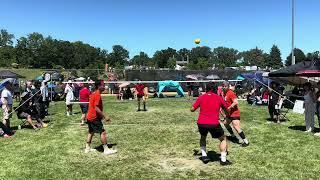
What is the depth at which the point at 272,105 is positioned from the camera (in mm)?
18047

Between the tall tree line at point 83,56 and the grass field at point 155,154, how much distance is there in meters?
96.0

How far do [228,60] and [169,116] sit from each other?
156406 mm

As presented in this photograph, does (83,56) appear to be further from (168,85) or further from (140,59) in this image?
(168,85)

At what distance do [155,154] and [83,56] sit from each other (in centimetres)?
14263

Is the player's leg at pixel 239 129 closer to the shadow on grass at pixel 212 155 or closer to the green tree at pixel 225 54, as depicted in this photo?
the shadow on grass at pixel 212 155

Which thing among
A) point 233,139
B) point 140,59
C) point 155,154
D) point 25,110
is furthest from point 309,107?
point 140,59

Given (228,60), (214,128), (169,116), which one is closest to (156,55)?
(228,60)

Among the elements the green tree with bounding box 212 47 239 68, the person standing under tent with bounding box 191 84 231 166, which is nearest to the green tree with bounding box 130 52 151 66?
the green tree with bounding box 212 47 239 68

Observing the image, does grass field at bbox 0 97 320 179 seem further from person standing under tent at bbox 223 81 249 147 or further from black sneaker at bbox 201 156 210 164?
person standing under tent at bbox 223 81 249 147

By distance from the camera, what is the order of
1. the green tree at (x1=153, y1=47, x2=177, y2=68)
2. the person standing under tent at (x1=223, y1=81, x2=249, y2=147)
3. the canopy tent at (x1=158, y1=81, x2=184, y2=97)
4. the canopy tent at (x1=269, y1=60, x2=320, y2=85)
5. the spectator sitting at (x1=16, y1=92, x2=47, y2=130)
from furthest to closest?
the green tree at (x1=153, y1=47, x2=177, y2=68)
the canopy tent at (x1=158, y1=81, x2=184, y2=97)
the canopy tent at (x1=269, y1=60, x2=320, y2=85)
the spectator sitting at (x1=16, y1=92, x2=47, y2=130)
the person standing under tent at (x1=223, y1=81, x2=249, y2=147)

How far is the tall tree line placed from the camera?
5335 inches

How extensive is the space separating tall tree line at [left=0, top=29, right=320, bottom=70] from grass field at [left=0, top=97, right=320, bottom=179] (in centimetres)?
9600

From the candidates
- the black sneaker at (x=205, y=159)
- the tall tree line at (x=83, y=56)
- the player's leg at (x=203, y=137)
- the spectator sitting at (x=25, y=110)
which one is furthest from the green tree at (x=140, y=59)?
the black sneaker at (x=205, y=159)

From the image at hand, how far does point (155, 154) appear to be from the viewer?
1175 centimetres
